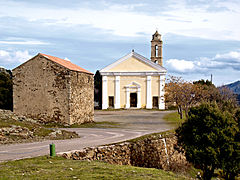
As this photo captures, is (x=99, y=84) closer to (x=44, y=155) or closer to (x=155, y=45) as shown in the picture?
A: (x=155, y=45)

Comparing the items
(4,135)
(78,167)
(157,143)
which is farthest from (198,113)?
(4,135)

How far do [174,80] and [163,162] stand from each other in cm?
2461

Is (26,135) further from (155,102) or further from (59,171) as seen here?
(155,102)

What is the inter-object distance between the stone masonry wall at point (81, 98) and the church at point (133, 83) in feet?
84.0

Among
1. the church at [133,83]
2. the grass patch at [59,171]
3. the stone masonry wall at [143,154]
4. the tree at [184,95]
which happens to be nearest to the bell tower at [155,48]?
the church at [133,83]

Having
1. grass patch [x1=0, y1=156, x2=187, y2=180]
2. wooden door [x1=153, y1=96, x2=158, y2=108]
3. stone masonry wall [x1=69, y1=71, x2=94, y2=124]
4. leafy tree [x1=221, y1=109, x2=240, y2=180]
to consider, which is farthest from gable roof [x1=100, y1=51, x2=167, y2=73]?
grass patch [x1=0, y1=156, x2=187, y2=180]

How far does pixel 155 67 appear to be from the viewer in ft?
184

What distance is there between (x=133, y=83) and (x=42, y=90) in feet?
102

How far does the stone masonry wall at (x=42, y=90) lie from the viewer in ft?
87.1

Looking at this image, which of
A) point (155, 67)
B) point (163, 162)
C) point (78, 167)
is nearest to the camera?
point (78, 167)

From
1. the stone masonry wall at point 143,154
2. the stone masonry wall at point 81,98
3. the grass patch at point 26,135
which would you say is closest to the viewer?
the stone masonry wall at point 143,154

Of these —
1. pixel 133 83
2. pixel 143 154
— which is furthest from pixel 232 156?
pixel 133 83

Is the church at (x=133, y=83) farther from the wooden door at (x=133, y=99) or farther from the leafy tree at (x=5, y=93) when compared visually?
the leafy tree at (x=5, y=93)

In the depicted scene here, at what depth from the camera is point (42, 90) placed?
27.1 meters
